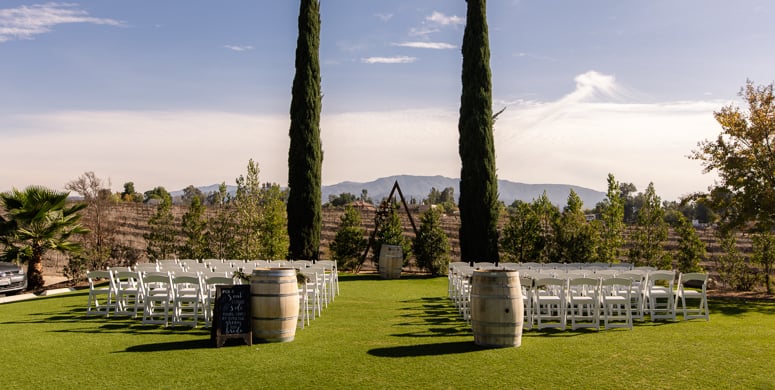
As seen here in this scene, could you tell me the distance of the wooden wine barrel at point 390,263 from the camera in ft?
57.8

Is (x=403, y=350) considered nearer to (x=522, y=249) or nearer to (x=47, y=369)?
(x=47, y=369)

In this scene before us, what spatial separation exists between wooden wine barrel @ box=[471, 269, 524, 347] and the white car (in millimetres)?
11116

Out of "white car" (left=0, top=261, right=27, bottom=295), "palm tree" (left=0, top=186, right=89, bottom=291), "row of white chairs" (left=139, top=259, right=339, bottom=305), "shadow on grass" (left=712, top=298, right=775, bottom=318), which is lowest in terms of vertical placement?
"shadow on grass" (left=712, top=298, right=775, bottom=318)

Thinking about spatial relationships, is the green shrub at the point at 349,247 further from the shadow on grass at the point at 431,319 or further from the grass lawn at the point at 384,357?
the grass lawn at the point at 384,357

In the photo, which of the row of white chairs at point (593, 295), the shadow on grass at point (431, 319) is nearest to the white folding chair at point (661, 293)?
the row of white chairs at point (593, 295)

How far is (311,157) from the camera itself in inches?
750

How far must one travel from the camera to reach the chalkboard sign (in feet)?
23.2

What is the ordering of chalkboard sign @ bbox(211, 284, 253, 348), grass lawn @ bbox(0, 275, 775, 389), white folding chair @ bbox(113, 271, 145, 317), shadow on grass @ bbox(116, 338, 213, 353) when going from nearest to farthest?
grass lawn @ bbox(0, 275, 775, 389) < shadow on grass @ bbox(116, 338, 213, 353) < chalkboard sign @ bbox(211, 284, 253, 348) < white folding chair @ bbox(113, 271, 145, 317)

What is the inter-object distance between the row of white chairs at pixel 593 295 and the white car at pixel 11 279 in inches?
386

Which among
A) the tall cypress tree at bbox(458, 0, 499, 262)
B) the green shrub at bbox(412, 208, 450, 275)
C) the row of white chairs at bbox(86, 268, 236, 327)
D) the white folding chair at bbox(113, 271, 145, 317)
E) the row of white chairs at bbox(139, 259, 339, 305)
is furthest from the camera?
the green shrub at bbox(412, 208, 450, 275)

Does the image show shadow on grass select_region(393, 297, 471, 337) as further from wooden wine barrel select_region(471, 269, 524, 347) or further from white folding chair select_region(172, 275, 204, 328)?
white folding chair select_region(172, 275, 204, 328)

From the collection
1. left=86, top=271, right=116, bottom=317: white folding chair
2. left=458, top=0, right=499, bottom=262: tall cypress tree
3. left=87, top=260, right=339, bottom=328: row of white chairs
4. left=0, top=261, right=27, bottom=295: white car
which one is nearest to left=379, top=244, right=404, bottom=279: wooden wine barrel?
left=458, top=0, right=499, bottom=262: tall cypress tree

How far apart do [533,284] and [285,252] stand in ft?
40.2

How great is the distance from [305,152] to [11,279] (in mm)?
8783
